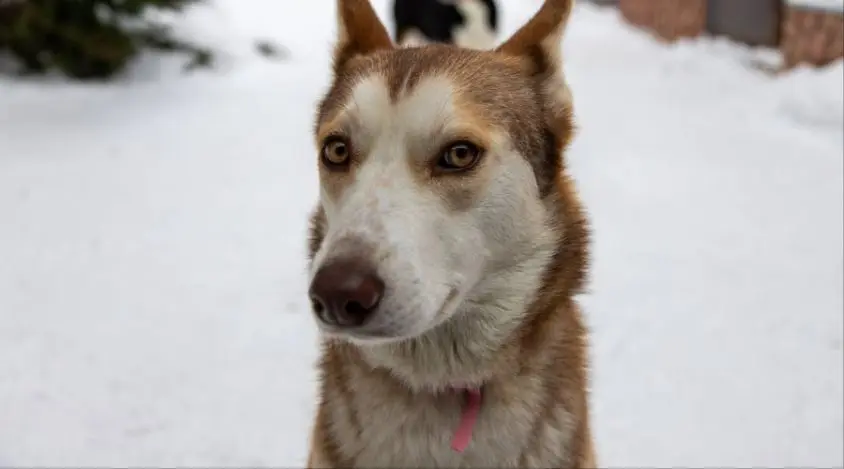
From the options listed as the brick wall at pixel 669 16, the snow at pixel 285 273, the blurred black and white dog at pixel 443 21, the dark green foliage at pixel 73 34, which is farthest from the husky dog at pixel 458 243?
the brick wall at pixel 669 16

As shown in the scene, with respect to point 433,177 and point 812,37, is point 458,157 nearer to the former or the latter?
point 433,177

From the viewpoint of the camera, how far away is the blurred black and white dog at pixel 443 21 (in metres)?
6.04

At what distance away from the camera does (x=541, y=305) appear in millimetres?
1817

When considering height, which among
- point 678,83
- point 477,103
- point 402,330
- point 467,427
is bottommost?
point 678,83

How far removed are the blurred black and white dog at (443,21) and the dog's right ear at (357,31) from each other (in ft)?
13.4

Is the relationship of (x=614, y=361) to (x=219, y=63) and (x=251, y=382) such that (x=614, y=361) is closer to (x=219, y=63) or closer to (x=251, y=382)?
(x=251, y=382)

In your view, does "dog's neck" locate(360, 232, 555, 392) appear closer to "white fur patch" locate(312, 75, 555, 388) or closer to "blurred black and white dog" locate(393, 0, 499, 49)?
"white fur patch" locate(312, 75, 555, 388)

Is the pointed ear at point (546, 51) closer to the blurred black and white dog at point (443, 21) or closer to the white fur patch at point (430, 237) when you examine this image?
the white fur patch at point (430, 237)

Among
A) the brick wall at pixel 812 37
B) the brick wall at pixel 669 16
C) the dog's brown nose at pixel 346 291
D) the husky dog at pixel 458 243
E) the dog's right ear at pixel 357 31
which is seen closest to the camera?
the dog's brown nose at pixel 346 291

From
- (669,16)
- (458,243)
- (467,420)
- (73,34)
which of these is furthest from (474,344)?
(669,16)

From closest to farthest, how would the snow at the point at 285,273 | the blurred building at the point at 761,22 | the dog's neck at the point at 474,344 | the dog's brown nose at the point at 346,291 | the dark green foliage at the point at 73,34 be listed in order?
the dog's brown nose at the point at 346,291
the dog's neck at the point at 474,344
the snow at the point at 285,273
the blurred building at the point at 761,22
the dark green foliage at the point at 73,34

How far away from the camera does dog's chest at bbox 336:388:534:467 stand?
1805 mm

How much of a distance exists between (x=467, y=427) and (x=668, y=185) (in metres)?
3.24

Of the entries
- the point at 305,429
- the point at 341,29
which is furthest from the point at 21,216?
the point at 341,29
